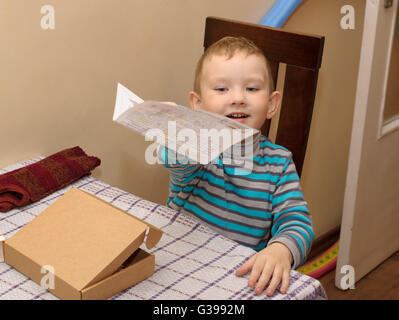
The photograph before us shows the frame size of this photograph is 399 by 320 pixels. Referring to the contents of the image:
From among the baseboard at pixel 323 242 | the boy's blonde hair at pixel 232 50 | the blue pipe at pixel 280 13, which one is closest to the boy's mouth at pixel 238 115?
the boy's blonde hair at pixel 232 50

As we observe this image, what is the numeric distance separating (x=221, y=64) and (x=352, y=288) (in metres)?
1.25

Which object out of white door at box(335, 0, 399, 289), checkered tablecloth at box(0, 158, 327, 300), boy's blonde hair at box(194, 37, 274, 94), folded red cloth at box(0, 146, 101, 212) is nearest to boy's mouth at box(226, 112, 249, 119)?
boy's blonde hair at box(194, 37, 274, 94)

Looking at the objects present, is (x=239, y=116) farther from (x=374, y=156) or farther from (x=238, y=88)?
(x=374, y=156)

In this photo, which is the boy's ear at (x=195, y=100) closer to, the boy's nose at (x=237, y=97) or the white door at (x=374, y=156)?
the boy's nose at (x=237, y=97)

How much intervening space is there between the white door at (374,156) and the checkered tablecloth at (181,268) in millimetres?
967

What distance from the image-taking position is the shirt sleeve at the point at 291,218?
96 centimetres

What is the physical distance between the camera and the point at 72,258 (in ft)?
2.61

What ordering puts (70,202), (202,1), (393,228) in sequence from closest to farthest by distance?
(70,202) < (202,1) < (393,228)

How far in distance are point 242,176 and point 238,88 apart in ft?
0.59

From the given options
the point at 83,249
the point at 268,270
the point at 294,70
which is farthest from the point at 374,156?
the point at 83,249

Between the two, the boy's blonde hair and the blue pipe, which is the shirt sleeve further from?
the blue pipe

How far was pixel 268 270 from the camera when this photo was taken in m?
0.85
